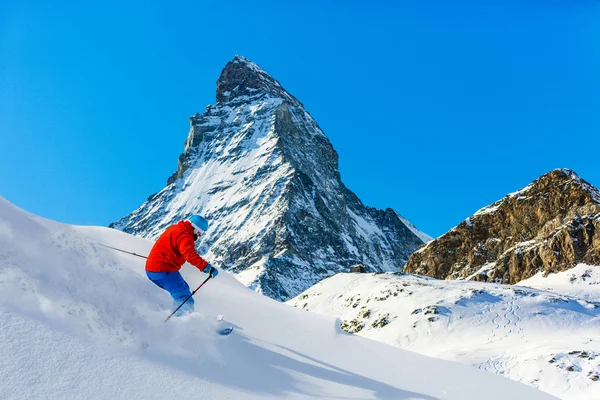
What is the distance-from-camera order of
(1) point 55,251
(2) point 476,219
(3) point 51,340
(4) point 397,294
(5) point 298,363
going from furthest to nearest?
(2) point 476,219 → (4) point 397,294 → (5) point 298,363 → (1) point 55,251 → (3) point 51,340

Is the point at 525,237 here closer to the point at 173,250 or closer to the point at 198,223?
the point at 198,223

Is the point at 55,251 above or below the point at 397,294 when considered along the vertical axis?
below

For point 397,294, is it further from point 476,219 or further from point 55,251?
point 55,251

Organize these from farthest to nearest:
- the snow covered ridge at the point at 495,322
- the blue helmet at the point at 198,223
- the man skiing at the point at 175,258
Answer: the snow covered ridge at the point at 495,322 < the blue helmet at the point at 198,223 < the man skiing at the point at 175,258

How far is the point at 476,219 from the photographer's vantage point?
89.2 meters

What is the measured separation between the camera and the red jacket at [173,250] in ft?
25.2

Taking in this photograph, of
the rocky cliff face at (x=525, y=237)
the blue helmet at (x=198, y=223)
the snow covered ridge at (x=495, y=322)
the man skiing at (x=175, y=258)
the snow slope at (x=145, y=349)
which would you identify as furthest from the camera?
the rocky cliff face at (x=525, y=237)

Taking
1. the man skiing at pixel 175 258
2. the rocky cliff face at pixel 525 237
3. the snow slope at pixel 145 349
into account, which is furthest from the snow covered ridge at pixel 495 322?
the man skiing at pixel 175 258

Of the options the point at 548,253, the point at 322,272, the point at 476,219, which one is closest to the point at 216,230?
the point at 322,272

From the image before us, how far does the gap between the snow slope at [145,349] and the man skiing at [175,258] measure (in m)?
0.19

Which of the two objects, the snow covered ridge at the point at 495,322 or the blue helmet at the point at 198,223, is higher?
the snow covered ridge at the point at 495,322

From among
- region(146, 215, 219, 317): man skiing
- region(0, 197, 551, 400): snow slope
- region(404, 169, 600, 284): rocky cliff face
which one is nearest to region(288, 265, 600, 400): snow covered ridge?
region(404, 169, 600, 284): rocky cliff face

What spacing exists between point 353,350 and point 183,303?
2.98m

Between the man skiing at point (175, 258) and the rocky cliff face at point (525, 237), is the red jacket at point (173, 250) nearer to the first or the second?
the man skiing at point (175, 258)
